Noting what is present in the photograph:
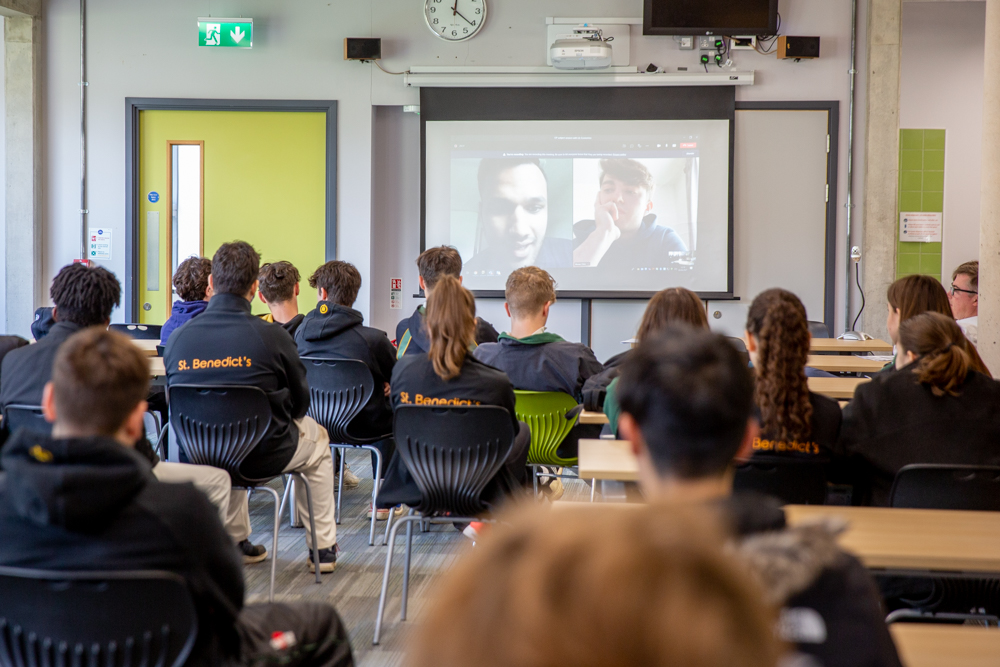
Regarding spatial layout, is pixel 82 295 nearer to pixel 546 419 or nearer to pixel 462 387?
pixel 462 387

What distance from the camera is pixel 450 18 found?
6.52 meters

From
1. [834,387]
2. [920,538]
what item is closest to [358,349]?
[834,387]

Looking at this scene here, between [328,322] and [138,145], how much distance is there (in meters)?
3.89

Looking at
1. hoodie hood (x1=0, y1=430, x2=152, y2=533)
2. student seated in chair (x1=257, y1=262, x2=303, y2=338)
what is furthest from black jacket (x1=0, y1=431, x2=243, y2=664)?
student seated in chair (x1=257, y1=262, x2=303, y2=338)

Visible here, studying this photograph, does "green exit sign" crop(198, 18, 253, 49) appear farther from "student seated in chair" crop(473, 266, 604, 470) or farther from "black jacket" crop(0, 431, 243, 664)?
"black jacket" crop(0, 431, 243, 664)

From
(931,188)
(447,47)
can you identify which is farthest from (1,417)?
(931,188)

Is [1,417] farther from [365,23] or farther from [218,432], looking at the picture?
[365,23]

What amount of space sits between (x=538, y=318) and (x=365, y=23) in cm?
404

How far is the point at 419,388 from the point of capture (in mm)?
2689

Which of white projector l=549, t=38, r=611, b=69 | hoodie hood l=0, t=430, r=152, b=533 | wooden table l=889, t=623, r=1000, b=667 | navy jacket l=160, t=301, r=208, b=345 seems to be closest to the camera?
wooden table l=889, t=623, r=1000, b=667

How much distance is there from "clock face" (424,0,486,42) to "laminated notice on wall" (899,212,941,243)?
4.02m

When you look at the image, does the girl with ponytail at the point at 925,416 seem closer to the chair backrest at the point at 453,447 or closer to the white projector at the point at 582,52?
the chair backrest at the point at 453,447

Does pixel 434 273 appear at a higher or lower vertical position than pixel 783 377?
higher

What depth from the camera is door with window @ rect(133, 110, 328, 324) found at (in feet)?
22.0
